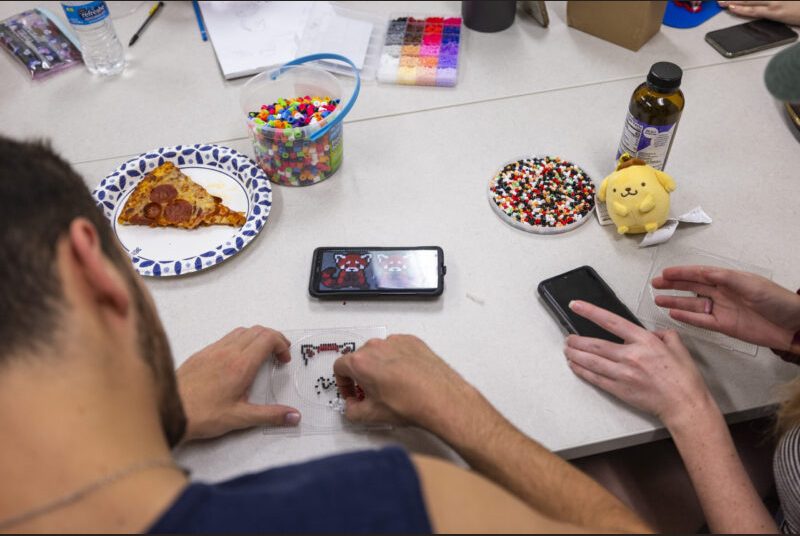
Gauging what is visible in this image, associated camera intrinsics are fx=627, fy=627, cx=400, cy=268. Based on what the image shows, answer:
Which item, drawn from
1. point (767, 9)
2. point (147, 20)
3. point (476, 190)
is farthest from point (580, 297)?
point (147, 20)

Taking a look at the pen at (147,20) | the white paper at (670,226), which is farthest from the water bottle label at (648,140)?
the pen at (147,20)

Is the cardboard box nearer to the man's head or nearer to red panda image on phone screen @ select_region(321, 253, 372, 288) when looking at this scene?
red panda image on phone screen @ select_region(321, 253, 372, 288)

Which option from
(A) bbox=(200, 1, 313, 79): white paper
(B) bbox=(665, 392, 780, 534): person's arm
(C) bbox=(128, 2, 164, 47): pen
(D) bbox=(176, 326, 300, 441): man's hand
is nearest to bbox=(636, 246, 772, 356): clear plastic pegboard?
(B) bbox=(665, 392, 780, 534): person's arm

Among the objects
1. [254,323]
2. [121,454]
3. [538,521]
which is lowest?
[254,323]

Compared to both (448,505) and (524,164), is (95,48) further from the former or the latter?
(448,505)

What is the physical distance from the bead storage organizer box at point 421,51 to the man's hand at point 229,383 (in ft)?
2.54

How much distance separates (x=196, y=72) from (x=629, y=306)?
1149 mm

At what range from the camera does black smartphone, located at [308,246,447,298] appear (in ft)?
3.52

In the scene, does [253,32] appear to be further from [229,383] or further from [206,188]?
[229,383]

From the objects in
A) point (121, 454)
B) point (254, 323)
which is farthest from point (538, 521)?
point (254, 323)

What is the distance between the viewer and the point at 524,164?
129cm

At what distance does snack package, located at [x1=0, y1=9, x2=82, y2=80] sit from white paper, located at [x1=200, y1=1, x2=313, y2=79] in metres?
0.35

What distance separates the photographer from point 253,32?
160 centimetres

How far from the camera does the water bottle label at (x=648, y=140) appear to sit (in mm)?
1125
